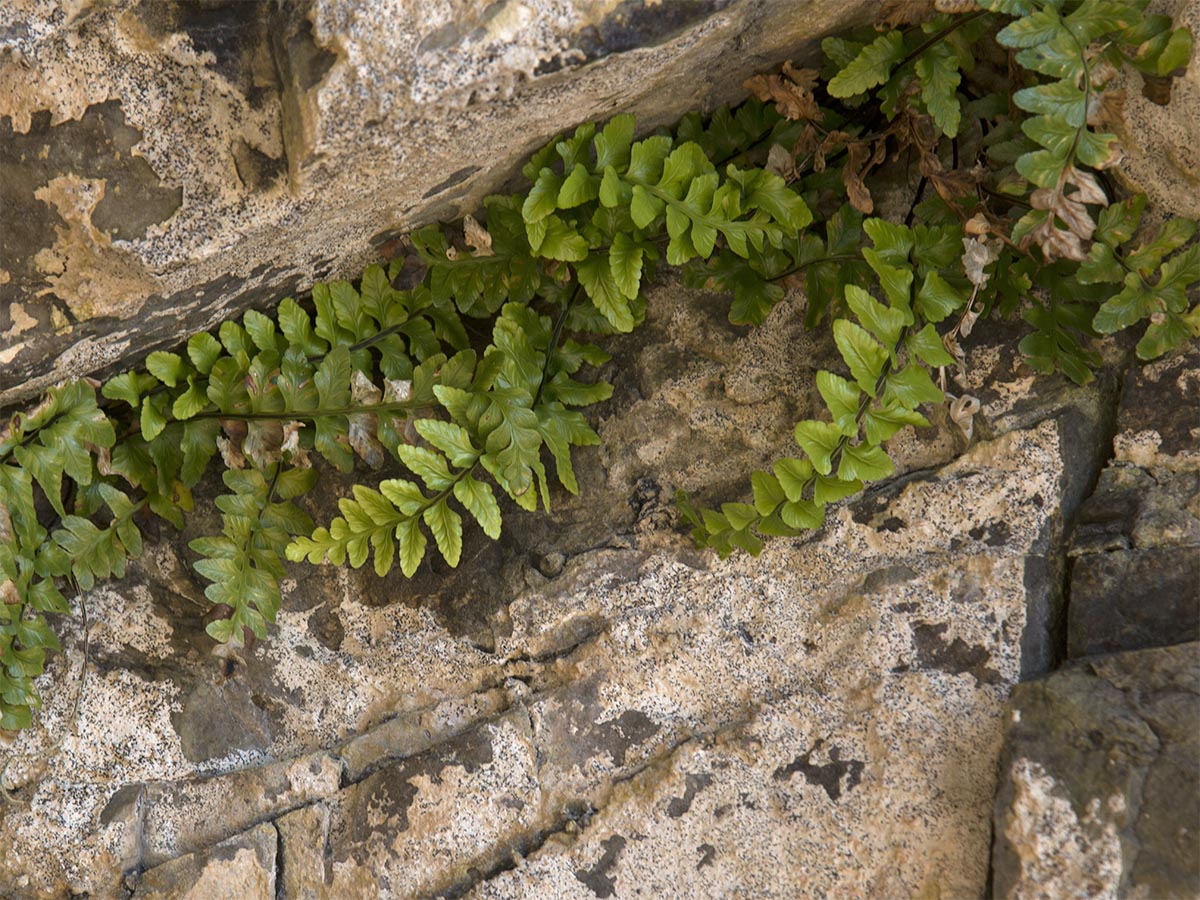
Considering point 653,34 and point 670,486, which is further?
point 670,486

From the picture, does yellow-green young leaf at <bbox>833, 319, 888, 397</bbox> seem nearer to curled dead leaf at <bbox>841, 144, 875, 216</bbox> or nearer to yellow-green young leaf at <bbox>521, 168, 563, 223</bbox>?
curled dead leaf at <bbox>841, 144, 875, 216</bbox>

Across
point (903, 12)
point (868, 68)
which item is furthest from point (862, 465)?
point (903, 12)

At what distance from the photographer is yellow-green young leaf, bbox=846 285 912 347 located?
2.36 m

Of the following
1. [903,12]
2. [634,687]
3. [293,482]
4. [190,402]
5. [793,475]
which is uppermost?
[903,12]

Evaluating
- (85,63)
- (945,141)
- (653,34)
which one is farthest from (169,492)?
(945,141)

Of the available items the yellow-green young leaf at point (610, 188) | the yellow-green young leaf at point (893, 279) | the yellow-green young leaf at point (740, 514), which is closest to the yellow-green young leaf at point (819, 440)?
the yellow-green young leaf at point (740, 514)

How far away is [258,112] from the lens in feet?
7.80

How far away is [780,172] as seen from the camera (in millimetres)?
2822

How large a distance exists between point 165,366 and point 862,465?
1900 mm

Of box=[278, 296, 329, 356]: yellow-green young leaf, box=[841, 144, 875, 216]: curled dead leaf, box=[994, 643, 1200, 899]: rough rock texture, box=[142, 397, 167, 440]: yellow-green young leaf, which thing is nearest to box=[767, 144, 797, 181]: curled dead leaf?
box=[841, 144, 875, 216]: curled dead leaf

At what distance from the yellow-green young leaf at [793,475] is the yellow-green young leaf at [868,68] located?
0.97 m

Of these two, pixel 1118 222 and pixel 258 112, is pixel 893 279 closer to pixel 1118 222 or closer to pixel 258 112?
pixel 1118 222

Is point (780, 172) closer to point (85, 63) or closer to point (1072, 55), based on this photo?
point (1072, 55)

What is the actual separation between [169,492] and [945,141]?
2513 mm
